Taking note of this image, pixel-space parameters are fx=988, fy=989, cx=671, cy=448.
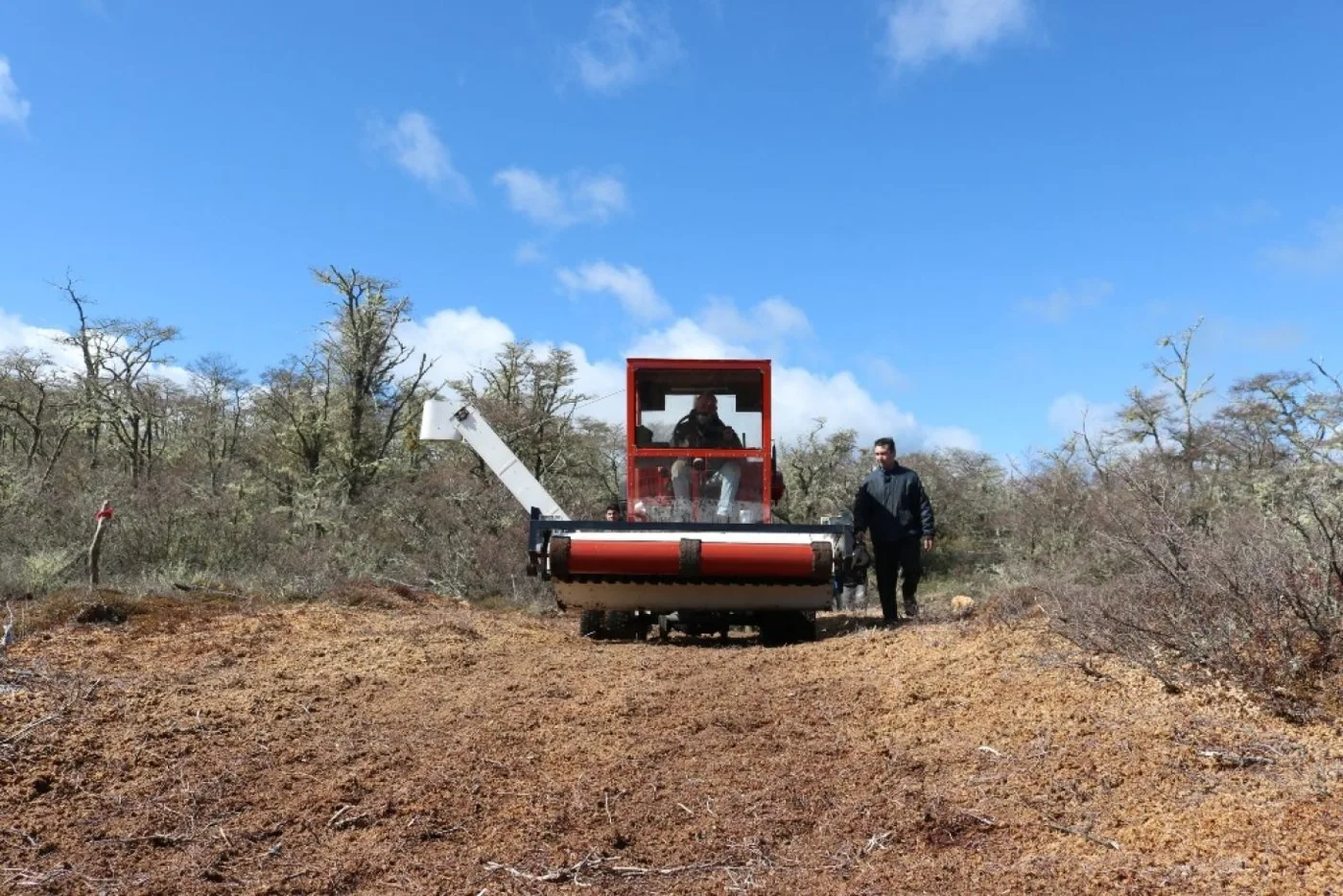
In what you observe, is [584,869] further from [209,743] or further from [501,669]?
[501,669]

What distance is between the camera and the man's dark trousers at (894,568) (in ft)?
28.3

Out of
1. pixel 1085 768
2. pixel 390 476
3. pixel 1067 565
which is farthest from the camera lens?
pixel 390 476

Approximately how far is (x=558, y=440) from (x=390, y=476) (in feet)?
12.0

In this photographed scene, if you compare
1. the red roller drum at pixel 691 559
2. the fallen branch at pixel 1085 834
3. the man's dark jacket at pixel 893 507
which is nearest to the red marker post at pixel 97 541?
the red roller drum at pixel 691 559

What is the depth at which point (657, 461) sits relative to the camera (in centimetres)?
854

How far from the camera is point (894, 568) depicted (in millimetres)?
8758

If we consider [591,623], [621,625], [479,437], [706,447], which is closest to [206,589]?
[479,437]

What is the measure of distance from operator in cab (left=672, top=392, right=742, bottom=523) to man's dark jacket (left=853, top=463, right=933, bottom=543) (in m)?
1.14

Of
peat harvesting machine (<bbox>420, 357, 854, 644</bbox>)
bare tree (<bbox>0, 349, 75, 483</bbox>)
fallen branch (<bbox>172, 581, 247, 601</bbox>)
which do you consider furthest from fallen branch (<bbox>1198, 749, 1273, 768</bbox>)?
bare tree (<bbox>0, 349, 75, 483</bbox>)

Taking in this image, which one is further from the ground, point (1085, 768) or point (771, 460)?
point (771, 460)

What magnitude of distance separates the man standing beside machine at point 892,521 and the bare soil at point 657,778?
7.96 ft

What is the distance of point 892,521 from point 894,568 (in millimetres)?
466

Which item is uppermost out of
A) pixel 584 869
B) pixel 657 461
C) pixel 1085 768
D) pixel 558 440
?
pixel 558 440

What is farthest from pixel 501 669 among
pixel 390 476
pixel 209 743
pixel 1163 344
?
pixel 1163 344
